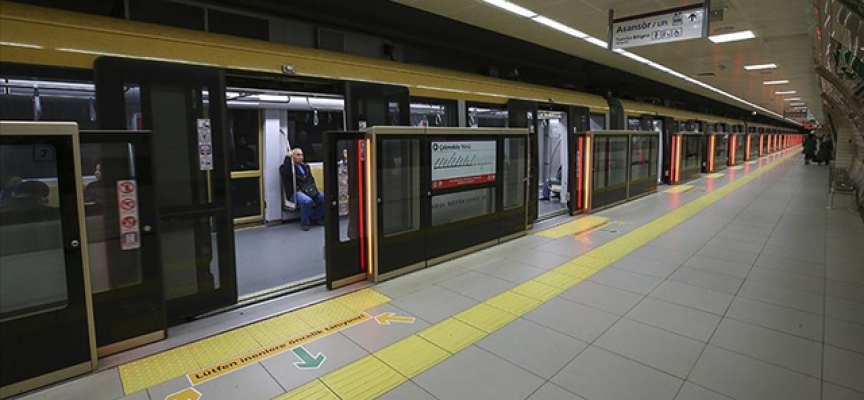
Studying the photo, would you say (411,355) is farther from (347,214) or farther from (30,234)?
(30,234)

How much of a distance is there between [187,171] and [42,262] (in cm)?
107

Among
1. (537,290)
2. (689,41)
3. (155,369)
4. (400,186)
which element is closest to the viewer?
(155,369)

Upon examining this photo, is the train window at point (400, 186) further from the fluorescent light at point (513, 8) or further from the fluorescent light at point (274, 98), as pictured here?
the fluorescent light at point (274, 98)

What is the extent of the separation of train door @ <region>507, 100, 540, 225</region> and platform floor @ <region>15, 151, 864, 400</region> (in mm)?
1829

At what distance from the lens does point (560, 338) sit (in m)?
3.13

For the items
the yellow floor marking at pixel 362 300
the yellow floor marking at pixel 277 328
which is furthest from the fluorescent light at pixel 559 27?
the yellow floor marking at pixel 277 328

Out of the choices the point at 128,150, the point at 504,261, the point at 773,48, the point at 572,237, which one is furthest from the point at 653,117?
the point at 128,150

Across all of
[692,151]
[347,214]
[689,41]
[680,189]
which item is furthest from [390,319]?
[692,151]

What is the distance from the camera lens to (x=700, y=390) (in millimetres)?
2479

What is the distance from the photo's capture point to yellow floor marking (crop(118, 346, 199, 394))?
258 cm

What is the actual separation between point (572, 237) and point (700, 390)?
386 cm

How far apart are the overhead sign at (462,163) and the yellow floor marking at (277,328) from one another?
6.98 feet

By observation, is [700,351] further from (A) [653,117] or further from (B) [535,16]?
(A) [653,117]

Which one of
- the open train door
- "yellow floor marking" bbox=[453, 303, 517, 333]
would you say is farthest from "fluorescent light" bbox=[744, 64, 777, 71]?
"yellow floor marking" bbox=[453, 303, 517, 333]
